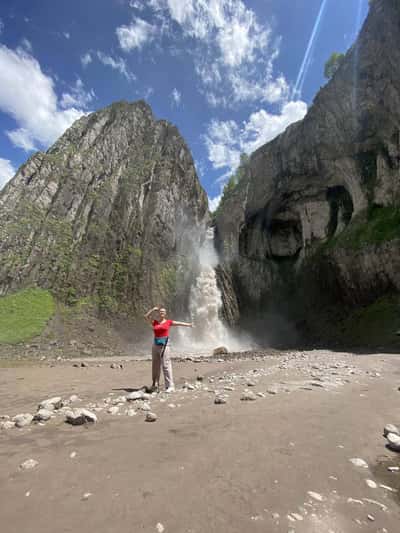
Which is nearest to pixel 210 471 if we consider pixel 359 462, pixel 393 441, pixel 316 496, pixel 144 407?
pixel 316 496

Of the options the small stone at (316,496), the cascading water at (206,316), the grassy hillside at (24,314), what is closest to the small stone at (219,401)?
the small stone at (316,496)

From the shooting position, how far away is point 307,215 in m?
29.2

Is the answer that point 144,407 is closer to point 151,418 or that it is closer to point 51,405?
point 151,418

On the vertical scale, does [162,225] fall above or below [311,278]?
above

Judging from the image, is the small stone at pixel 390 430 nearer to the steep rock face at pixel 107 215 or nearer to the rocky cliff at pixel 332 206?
the rocky cliff at pixel 332 206

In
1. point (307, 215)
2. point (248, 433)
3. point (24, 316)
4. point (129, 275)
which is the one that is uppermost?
point (307, 215)

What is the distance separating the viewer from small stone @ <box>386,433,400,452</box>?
2.89 meters

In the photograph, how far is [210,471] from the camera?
2.37 meters

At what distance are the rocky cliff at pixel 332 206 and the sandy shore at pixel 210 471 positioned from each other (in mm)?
16394

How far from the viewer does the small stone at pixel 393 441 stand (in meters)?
2.89

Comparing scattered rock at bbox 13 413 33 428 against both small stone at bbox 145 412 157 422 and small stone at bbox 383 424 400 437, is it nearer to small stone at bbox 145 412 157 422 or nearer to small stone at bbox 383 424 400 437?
small stone at bbox 145 412 157 422

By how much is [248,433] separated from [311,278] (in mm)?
25162

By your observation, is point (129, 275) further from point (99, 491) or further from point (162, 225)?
point (99, 491)

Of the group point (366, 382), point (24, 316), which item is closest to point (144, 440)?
point (366, 382)
